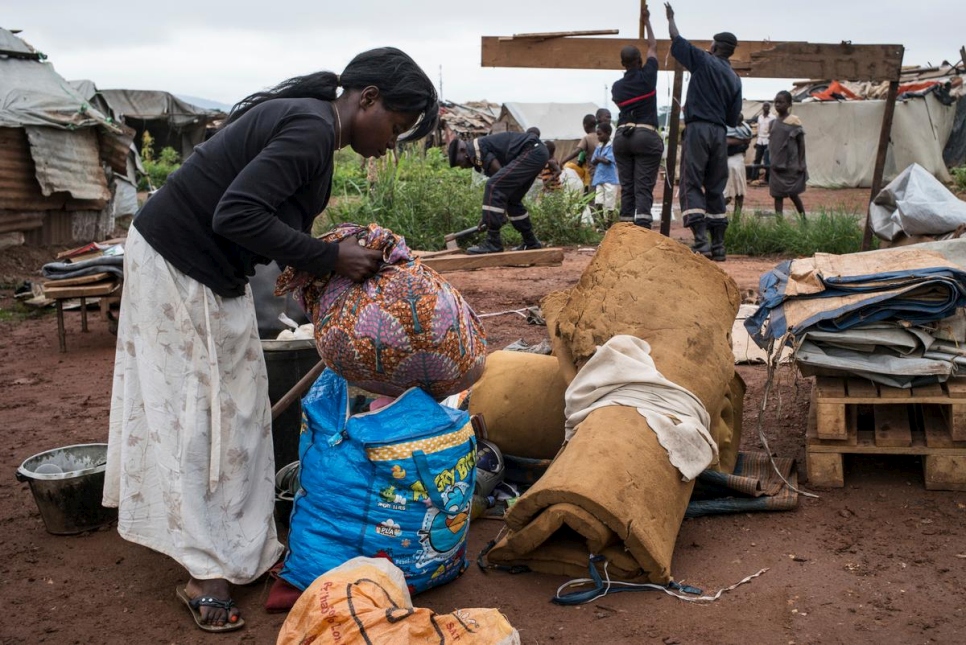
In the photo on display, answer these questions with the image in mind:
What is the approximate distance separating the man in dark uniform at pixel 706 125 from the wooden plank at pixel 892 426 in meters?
4.86

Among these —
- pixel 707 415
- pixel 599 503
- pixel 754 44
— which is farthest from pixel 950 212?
pixel 599 503

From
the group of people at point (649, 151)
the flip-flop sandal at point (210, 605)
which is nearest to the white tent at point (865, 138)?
the group of people at point (649, 151)

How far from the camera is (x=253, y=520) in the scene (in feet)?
9.48

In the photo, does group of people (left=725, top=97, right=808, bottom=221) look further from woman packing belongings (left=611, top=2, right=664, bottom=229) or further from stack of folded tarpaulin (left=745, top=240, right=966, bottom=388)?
stack of folded tarpaulin (left=745, top=240, right=966, bottom=388)

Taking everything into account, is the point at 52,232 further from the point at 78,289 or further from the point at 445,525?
the point at 445,525

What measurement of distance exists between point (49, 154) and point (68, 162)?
1.26 ft

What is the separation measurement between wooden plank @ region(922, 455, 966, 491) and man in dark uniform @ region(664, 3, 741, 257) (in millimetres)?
5193

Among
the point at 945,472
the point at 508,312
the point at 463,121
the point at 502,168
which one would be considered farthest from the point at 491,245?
the point at 463,121

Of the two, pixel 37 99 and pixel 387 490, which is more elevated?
pixel 37 99

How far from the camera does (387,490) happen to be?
2758 mm

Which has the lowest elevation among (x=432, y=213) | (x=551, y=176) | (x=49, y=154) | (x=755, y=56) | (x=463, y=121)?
(x=432, y=213)

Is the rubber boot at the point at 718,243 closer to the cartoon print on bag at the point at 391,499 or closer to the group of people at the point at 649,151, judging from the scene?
the group of people at the point at 649,151

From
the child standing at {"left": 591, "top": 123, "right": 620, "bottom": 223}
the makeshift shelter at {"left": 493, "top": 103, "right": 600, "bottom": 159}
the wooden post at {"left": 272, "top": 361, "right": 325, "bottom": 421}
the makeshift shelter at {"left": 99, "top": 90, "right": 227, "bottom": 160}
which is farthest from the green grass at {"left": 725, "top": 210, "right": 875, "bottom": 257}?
the makeshift shelter at {"left": 99, "top": 90, "right": 227, "bottom": 160}

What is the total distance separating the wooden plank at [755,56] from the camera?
709 cm
